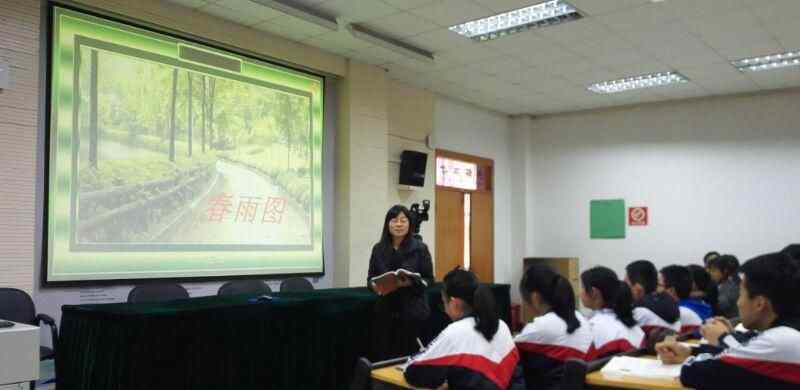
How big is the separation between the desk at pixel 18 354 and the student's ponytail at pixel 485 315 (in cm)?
167

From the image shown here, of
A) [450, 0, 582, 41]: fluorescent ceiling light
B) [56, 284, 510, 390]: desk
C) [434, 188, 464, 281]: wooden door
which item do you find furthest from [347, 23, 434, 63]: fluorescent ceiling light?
[56, 284, 510, 390]: desk

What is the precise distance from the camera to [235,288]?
16.2ft

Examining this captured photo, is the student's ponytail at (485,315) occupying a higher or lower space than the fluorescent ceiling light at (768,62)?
lower

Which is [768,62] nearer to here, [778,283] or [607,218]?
[607,218]

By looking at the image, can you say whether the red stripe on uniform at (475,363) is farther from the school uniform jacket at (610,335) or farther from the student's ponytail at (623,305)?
the student's ponytail at (623,305)

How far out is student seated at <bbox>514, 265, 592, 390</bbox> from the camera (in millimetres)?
2541

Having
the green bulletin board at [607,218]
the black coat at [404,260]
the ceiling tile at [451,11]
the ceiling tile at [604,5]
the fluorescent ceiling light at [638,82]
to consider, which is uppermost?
the ceiling tile at [451,11]

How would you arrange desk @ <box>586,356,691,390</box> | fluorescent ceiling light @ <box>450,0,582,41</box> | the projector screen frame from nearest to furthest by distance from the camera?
1. desk @ <box>586,356,691,390</box>
2. the projector screen frame
3. fluorescent ceiling light @ <box>450,0,582,41</box>

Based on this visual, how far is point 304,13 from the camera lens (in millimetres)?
4938

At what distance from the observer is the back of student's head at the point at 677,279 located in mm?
3934

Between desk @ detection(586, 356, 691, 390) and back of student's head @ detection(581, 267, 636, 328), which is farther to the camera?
back of student's head @ detection(581, 267, 636, 328)

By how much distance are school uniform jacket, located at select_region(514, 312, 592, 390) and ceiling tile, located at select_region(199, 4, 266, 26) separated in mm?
3622

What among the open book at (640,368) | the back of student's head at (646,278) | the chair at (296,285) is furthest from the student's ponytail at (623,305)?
the chair at (296,285)

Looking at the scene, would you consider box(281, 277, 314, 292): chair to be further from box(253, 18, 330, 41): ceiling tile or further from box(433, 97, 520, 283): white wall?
box(433, 97, 520, 283): white wall
